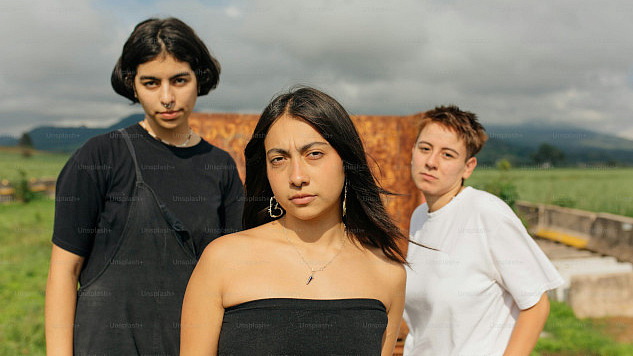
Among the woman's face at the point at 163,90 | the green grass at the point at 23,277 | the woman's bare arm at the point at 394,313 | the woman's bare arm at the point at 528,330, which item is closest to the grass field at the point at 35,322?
the green grass at the point at 23,277

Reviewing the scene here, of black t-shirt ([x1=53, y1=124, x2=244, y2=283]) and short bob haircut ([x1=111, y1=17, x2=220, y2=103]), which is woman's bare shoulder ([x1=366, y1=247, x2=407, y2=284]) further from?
short bob haircut ([x1=111, y1=17, x2=220, y2=103])

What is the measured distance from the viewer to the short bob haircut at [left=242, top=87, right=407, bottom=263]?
5.52ft

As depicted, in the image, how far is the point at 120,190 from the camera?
2.03 metres

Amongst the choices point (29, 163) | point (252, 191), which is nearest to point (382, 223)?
→ point (252, 191)

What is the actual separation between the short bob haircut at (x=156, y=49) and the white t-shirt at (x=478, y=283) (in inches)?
61.7

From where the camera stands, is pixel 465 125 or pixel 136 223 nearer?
pixel 136 223

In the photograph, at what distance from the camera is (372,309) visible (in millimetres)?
1741

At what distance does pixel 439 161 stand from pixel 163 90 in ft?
5.04

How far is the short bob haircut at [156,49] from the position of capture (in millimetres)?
2125

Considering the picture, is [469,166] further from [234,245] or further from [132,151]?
[132,151]

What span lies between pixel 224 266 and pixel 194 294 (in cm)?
16

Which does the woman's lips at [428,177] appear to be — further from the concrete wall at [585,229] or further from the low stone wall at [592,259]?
the concrete wall at [585,229]

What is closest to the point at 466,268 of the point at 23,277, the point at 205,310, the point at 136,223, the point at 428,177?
the point at 428,177

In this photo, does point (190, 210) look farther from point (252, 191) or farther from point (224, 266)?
point (224, 266)
